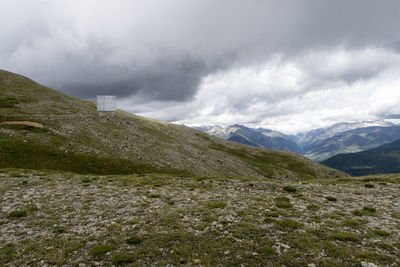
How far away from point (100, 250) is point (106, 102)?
278ft

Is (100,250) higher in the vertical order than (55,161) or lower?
lower

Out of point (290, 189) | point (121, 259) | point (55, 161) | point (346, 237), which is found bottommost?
point (121, 259)

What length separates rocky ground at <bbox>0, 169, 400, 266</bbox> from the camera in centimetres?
951

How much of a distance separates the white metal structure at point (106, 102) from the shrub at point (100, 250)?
8302cm

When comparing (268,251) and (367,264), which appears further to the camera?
(268,251)

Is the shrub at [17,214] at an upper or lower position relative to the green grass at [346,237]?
upper

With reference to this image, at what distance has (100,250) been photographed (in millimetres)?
10031

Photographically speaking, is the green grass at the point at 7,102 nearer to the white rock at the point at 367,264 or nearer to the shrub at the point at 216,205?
the shrub at the point at 216,205

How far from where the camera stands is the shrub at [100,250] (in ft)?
32.7

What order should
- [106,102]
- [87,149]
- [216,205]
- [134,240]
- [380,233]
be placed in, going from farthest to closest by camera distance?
1. [106,102]
2. [87,149]
3. [216,205]
4. [380,233]
5. [134,240]

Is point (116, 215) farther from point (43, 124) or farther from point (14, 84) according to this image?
point (14, 84)

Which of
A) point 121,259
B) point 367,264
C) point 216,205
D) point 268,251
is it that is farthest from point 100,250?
point 367,264

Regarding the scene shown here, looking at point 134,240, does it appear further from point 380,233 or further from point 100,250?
point 380,233

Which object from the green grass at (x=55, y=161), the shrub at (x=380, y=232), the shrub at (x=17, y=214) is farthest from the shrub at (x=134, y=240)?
the green grass at (x=55, y=161)
